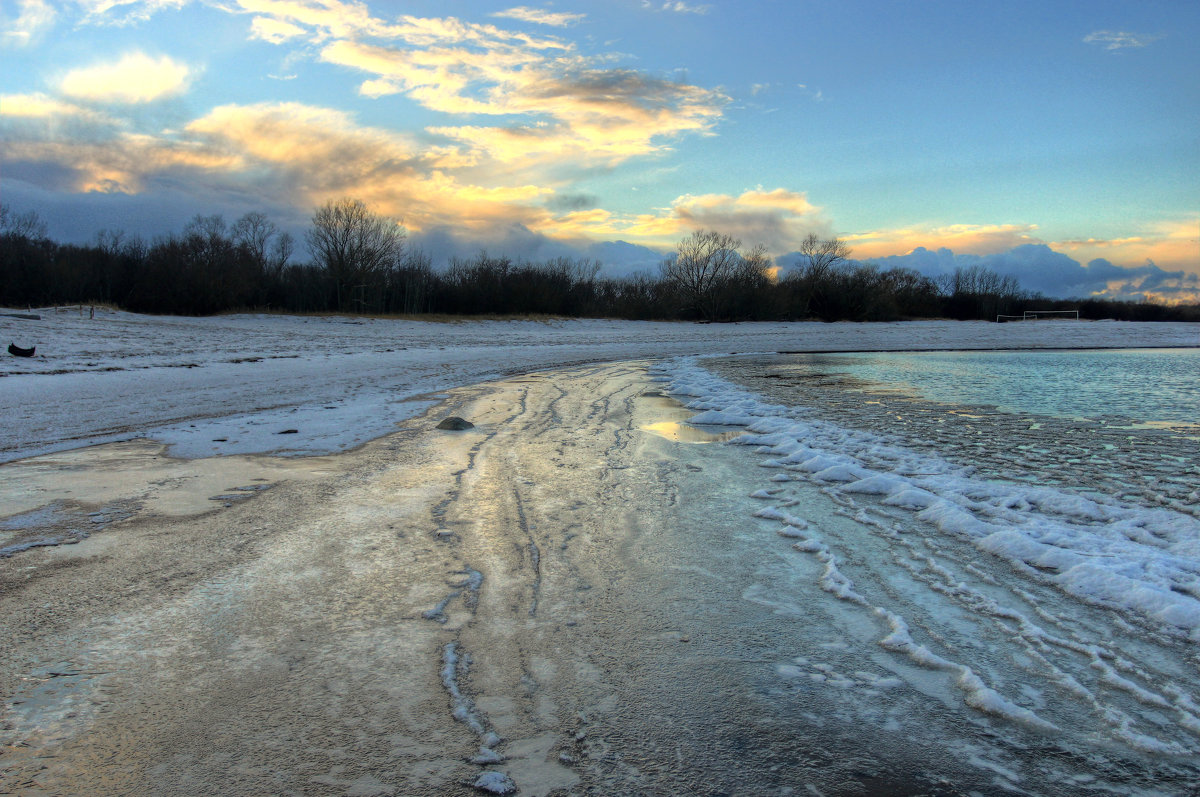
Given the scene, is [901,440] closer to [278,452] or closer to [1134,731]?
[1134,731]

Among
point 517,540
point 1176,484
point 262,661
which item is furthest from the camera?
point 1176,484

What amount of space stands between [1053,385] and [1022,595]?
11716 millimetres

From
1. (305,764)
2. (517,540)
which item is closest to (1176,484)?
(517,540)

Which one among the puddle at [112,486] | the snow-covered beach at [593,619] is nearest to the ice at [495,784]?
the snow-covered beach at [593,619]

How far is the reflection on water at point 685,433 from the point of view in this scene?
275 inches

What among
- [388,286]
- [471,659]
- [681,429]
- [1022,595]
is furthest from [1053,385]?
[388,286]

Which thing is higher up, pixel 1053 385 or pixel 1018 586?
pixel 1053 385

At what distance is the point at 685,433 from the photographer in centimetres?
735

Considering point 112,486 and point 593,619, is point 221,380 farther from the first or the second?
point 593,619

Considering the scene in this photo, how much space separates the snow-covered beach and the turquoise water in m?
3.22

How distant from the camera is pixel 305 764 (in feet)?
6.08

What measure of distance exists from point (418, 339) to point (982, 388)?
71.6 ft

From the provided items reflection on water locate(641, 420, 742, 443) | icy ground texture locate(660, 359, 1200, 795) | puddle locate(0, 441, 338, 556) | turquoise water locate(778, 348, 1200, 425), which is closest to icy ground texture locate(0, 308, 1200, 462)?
puddle locate(0, 441, 338, 556)

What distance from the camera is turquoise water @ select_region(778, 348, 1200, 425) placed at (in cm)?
924
